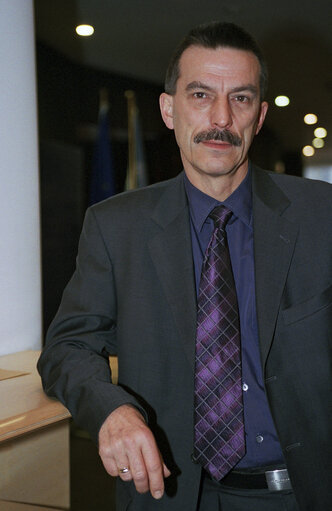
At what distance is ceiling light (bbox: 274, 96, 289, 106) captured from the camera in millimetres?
3367

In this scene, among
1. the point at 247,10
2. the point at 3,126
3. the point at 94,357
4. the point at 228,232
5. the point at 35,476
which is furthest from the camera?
the point at 247,10

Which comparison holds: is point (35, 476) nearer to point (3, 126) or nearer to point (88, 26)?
point (3, 126)

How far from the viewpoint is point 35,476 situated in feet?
5.93

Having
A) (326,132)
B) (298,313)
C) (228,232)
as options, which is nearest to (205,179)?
(228,232)

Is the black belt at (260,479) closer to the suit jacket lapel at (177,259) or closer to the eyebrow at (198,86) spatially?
the suit jacket lapel at (177,259)

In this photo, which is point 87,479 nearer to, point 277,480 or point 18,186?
point 277,480

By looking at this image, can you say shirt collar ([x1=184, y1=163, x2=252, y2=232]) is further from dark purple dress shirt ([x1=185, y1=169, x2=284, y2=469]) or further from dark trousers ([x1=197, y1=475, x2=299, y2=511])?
dark trousers ([x1=197, y1=475, x2=299, y2=511])

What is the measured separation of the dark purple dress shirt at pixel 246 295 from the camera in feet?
4.80

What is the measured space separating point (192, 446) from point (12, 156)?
54.9 inches

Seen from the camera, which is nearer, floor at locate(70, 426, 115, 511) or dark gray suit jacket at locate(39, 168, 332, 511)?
dark gray suit jacket at locate(39, 168, 332, 511)

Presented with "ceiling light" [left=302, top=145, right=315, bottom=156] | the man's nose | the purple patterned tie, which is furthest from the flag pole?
the purple patterned tie

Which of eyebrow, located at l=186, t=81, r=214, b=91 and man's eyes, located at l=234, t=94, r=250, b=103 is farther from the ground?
eyebrow, located at l=186, t=81, r=214, b=91

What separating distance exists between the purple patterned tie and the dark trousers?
7cm

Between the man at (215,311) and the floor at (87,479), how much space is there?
675mm
